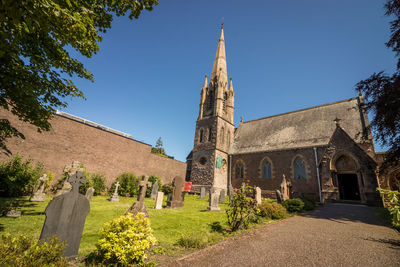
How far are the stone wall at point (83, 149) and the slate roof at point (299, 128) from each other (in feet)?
40.9

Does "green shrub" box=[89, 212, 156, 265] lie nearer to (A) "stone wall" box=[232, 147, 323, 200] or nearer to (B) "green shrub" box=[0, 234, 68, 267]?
(B) "green shrub" box=[0, 234, 68, 267]

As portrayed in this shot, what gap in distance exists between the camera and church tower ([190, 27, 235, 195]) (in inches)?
910

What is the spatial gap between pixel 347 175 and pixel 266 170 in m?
7.45

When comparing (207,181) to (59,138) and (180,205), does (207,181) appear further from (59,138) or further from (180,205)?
(59,138)

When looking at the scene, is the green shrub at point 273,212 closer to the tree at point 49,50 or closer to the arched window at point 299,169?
the tree at point 49,50

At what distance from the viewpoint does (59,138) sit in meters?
15.6

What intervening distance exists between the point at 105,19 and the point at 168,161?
2049 centimetres

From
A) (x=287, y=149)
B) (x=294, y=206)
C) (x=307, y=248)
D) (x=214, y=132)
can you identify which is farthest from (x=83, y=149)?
(x=287, y=149)

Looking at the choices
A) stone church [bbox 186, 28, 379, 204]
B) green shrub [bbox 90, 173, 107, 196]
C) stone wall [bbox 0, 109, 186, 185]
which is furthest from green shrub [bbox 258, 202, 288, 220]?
stone wall [bbox 0, 109, 186, 185]

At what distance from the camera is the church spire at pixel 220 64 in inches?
1108

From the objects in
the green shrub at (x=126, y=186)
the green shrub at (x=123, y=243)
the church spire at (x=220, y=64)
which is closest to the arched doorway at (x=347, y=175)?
the green shrub at (x=123, y=243)

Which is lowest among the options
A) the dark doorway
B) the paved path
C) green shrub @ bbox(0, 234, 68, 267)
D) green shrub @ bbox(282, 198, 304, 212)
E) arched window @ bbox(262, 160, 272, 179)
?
the paved path

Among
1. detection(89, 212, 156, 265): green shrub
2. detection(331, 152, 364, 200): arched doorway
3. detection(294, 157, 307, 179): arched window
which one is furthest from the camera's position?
detection(294, 157, 307, 179): arched window

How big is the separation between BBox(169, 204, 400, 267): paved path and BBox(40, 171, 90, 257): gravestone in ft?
7.04
